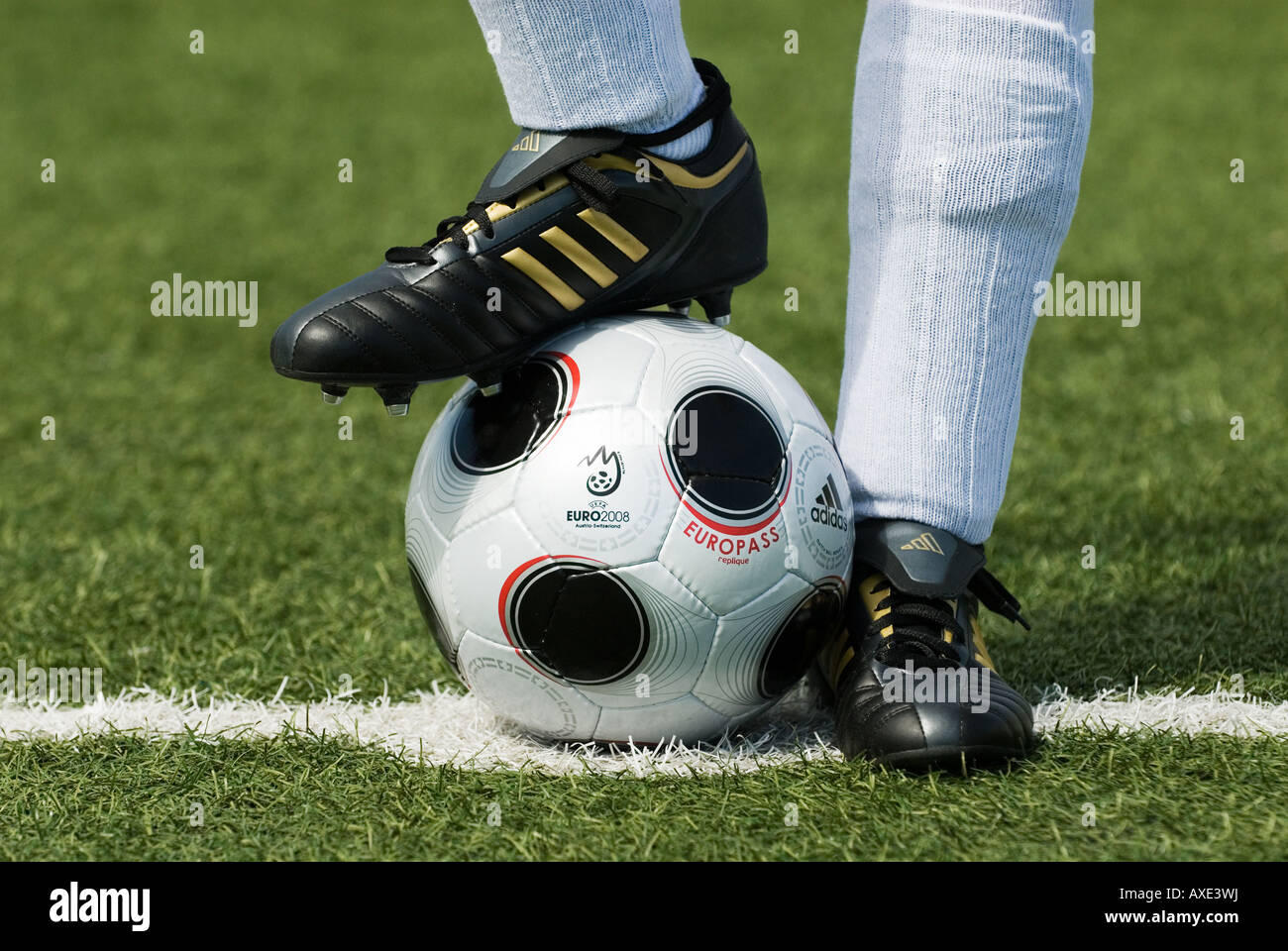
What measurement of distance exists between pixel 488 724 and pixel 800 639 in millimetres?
649

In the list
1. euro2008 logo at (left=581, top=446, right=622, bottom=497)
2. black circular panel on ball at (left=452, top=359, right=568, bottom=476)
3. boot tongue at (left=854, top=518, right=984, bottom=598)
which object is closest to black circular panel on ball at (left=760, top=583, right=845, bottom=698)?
boot tongue at (left=854, top=518, right=984, bottom=598)

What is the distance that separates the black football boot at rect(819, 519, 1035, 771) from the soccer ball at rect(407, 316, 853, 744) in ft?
0.31

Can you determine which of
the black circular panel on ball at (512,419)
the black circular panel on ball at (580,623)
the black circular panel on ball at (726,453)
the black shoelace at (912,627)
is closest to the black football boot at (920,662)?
the black shoelace at (912,627)

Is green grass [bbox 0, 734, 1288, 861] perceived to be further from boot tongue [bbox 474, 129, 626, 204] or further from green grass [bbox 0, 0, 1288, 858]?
boot tongue [bbox 474, 129, 626, 204]

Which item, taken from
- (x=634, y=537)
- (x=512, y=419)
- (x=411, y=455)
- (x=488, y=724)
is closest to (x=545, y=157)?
(x=512, y=419)

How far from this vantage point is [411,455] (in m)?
5.36

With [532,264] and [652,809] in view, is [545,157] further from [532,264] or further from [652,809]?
[652,809]

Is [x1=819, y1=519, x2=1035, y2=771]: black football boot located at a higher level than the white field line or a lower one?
higher

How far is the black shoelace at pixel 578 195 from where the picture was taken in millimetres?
2709

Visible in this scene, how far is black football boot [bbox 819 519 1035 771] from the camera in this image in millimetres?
2617

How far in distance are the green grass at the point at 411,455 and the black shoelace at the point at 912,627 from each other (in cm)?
24

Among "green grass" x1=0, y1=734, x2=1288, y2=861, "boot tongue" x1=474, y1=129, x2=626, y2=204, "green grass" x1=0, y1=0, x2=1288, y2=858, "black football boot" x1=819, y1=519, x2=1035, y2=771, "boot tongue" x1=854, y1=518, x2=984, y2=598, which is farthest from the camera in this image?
"boot tongue" x1=854, y1=518, x2=984, y2=598

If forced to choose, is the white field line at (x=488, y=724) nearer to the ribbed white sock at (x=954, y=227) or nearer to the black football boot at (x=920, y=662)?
the black football boot at (x=920, y=662)
